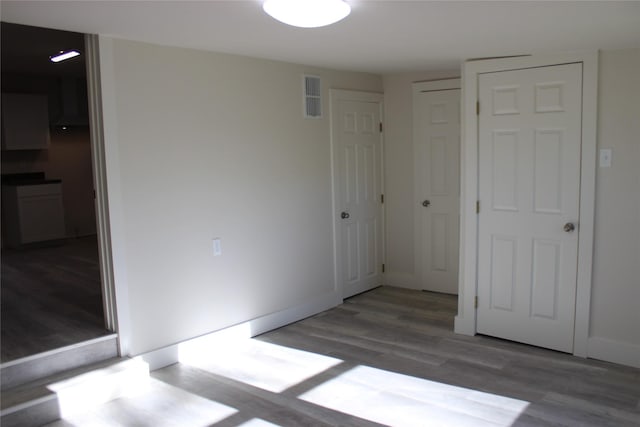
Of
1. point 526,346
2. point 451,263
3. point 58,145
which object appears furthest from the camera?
point 58,145

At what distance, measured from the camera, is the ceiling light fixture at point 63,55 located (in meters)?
5.25

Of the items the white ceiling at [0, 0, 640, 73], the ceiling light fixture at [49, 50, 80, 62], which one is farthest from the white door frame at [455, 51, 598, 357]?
the ceiling light fixture at [49, 50, 80, 62]

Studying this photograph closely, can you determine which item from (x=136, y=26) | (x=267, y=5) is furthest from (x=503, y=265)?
(x=136, y=26)

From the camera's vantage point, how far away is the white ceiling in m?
2.62

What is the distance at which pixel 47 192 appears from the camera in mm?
7418

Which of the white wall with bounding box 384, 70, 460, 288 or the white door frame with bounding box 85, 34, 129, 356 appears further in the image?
the white wall with bounding box 384, 70, 460, 288

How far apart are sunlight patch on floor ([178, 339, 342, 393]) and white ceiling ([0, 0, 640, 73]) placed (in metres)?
2.25

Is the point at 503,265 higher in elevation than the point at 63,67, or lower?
lower

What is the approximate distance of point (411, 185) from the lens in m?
5.71

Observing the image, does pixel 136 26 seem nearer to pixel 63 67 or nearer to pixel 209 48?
pixel 209 48

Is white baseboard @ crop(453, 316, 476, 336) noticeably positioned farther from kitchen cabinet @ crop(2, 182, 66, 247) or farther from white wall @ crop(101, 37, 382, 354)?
kitchen cabinet @ crop(2, 182, 66, 247)

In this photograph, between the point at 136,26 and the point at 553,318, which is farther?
the point at 553,318

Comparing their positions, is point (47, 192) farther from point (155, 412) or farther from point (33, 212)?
point (155, 412)

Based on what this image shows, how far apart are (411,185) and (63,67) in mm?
4372
